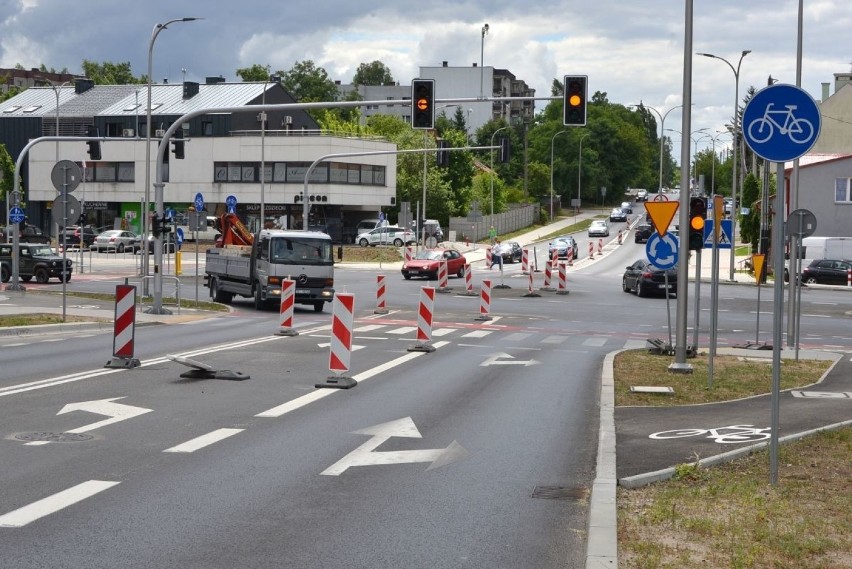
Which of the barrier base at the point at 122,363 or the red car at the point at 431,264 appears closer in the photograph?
the barrier base at the point at 122,363

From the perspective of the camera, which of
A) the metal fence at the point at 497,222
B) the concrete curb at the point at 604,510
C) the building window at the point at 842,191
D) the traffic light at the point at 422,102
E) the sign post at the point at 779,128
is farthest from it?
the metal fence at the point at 497,222

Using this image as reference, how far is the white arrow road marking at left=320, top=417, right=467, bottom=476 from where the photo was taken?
1016 cm

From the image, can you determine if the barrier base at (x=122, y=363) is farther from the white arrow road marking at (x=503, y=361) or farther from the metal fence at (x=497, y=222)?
the metal fence at (x=497, y=222)

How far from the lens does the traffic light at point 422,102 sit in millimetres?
25672

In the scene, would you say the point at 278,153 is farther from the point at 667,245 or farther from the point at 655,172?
the point at 655,172

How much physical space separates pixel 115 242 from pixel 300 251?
4468 cm

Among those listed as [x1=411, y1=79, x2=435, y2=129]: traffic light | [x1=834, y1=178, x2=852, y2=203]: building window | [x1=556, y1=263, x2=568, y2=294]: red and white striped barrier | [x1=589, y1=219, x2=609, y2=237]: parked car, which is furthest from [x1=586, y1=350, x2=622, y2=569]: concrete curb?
[x1=589, y1=219, x2=609, y2=237]: parked car

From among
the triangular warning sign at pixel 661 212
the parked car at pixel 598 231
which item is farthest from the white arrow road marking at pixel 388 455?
the parked car at pixel 598 231

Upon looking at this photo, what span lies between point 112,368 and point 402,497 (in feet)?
31.5

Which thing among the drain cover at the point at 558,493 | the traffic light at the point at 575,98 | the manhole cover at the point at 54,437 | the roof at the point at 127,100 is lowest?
the manhole cover at the point at 54,437

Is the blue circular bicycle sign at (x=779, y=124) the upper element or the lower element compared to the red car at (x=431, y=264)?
upper

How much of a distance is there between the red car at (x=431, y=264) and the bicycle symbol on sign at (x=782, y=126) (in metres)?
46.2

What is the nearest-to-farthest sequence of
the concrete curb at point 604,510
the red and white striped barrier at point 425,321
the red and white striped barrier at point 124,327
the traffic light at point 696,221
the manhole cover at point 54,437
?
1. the concrete curb at point 604,510
2. the manhole cover at point 54,437
3. the red and white striped barrier at point 124,327
4. the traffic light at point 696,221
5. the red and white striped barrier at point 425,321

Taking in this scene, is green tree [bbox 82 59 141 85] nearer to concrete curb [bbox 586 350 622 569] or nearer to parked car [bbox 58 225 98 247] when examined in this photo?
parked car [bbox 58 225 98 247]
